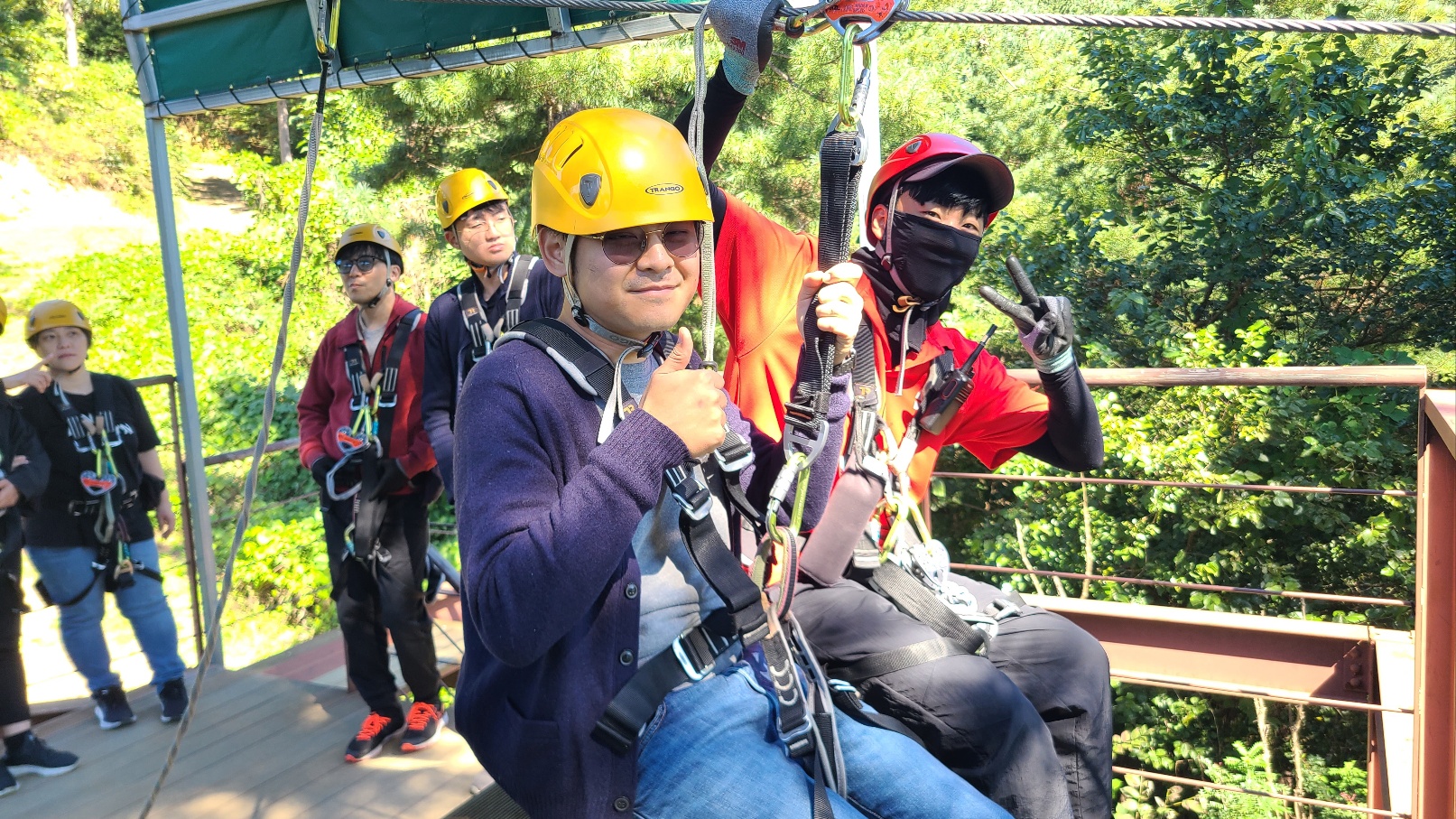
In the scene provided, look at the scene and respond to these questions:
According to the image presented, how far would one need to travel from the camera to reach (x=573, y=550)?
→ 135cm

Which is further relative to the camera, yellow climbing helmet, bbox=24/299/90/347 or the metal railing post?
yellow climbing helmet, bbox=24/299/90/347

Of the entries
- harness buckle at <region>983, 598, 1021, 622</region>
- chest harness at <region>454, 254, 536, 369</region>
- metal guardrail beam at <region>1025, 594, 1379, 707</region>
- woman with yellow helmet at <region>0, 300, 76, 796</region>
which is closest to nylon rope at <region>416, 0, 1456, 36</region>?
harness buckle at <region>983, 598, 1021, 622</region>

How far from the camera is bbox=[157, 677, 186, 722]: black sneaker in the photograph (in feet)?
14.0

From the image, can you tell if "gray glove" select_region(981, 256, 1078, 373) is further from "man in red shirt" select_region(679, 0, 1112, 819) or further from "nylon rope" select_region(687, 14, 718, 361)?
"nylon rope" select_region(687, 14, 718, 361)

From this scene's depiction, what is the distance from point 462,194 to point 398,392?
2.52 feet

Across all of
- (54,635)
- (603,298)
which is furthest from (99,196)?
(603,298)

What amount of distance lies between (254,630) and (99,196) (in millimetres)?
14283

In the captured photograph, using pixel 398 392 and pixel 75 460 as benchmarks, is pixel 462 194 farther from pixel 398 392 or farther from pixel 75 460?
pixel 75 460

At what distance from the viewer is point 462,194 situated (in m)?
3.54

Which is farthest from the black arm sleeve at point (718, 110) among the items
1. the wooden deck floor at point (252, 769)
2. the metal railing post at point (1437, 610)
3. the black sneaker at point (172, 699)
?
the black sneaker at point (172, 699)

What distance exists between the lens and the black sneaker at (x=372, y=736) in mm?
3771

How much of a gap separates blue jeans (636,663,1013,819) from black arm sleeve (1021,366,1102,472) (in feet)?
3.75

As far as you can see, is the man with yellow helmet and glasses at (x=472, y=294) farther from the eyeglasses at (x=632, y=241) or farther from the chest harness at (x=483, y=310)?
the eyeglasses at (x=632, y=241)

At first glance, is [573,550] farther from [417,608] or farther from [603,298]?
[417,608]
